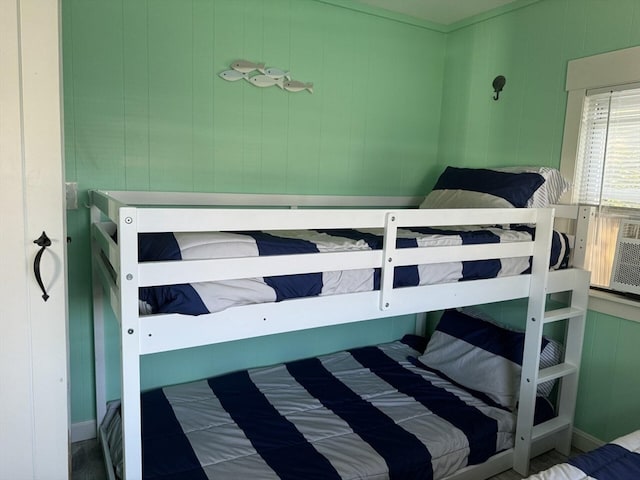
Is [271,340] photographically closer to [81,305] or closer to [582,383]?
[81,305]

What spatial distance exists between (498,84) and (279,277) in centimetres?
195

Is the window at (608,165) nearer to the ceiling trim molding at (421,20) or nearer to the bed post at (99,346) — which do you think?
the ceiling trim molding at (421,20)

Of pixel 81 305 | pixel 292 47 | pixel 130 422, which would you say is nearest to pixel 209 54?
pixel 292 47

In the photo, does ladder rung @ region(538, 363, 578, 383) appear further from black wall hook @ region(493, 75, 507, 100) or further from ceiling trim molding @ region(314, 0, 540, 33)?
ceiling trim molding @ region(314, 0, 540, 33)

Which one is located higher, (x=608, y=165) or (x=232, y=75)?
(x=232, y=75)

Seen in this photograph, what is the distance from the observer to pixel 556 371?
6.92ft

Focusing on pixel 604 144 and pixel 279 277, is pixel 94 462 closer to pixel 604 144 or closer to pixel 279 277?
pixel 279 277

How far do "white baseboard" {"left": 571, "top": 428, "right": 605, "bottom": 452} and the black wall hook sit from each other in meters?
1.83

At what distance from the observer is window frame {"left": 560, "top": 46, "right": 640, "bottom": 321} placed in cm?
205

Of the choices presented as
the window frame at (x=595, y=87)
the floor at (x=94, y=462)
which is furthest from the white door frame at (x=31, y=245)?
the window frame at (x=595, y=87)

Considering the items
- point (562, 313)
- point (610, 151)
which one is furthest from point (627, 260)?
point (610, 151)

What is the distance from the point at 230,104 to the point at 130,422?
5.36ft

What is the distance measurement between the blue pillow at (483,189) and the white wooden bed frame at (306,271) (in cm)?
22

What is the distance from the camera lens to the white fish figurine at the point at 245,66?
7.68 feet
